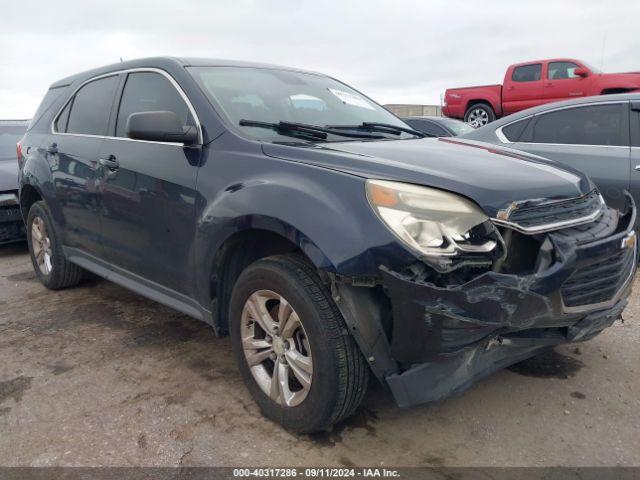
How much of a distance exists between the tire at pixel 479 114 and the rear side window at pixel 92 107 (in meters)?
11.3

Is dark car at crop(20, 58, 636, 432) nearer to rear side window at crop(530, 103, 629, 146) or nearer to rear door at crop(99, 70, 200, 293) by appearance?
rear door at crop(99, 70, 200, 293)

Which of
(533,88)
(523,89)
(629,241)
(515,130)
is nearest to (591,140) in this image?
(515,130)

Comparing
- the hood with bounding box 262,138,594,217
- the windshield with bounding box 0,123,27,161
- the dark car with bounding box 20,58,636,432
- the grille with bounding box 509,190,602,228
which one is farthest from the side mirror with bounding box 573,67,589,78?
the grille with bounding box 509,190,602,228

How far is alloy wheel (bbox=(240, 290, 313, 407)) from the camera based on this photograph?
8.01ft

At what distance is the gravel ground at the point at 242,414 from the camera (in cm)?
239

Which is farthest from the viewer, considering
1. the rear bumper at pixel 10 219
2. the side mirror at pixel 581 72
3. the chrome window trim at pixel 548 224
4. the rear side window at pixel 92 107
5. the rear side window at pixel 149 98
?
the side mirror at pixel 581 72

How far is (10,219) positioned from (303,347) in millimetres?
4995

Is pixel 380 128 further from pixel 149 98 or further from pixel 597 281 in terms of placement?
pixel 597 281

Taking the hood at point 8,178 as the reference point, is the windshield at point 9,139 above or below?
above

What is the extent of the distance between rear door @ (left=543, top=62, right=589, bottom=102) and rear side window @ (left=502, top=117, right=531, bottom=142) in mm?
8238

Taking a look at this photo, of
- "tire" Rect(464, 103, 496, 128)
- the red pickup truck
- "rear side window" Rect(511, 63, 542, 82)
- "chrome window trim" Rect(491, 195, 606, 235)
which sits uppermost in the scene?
"rear side window" Rect(511, 63, 542, 82)

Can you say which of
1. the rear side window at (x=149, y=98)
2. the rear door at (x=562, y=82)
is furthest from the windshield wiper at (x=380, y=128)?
the rear door at (x=562, y=82)

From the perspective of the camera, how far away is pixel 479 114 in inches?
564

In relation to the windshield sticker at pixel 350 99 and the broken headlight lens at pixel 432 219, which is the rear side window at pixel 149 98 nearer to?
the windshield sticker at pixel 350 99
